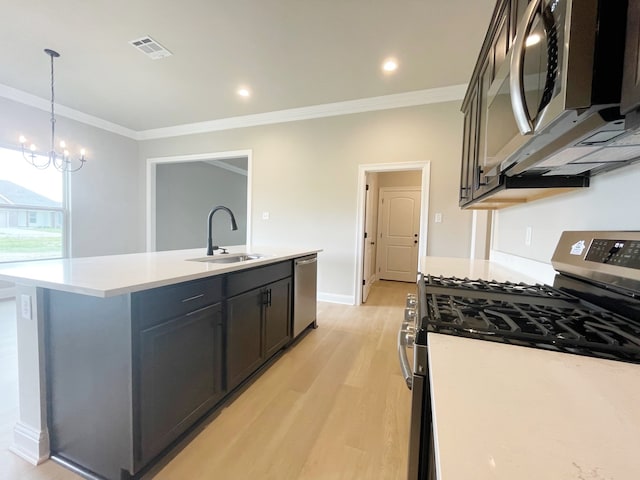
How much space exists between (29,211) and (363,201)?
188 inches

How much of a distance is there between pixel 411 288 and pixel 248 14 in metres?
4.62

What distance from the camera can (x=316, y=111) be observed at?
4.05 metres

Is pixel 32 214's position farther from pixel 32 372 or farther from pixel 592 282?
pixel 592 282

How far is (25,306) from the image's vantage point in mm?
1276

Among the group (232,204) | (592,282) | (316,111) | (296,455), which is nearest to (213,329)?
(296,455)

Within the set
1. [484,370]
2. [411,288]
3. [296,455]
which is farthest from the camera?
[411,288]

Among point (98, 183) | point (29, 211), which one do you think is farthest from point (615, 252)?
point (98, 183)

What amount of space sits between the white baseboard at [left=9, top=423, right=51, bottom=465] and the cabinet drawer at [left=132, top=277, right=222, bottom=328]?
825mm

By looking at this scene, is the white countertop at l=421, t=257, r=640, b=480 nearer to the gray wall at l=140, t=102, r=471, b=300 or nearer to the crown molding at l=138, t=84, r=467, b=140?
the gray wall at l=140, t=102, r=471, b=300

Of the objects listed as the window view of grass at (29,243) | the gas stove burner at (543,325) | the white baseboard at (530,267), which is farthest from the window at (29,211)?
the white baseboard at (530,267)

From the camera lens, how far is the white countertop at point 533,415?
1.05 feet

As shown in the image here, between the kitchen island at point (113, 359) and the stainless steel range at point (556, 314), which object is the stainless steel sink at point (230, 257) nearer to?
the kitchen island at point (113, 359)

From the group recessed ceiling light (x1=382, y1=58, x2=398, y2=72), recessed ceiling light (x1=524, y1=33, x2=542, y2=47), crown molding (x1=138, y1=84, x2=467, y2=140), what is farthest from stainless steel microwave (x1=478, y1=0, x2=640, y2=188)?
crown molding (x1=138, y1=84, x2=467, y2=140)

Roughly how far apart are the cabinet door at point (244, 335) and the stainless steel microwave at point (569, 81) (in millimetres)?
1584
